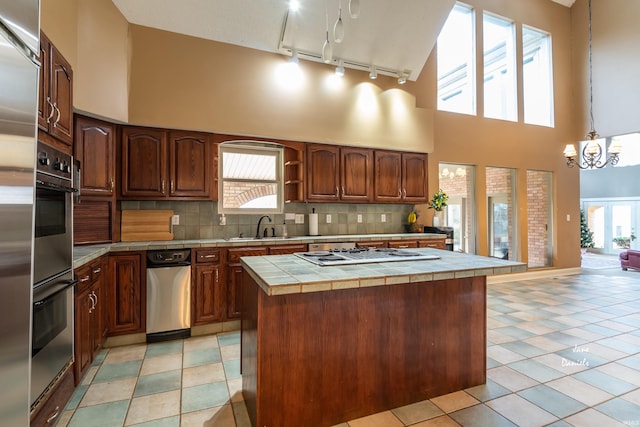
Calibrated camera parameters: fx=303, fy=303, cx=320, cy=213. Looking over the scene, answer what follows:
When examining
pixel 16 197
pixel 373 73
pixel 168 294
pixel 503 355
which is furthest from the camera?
pixel 373 73

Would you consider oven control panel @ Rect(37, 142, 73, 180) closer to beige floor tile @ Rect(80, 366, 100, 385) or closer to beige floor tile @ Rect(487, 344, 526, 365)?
beige floor tile @ Rect(80, 366, 100, 385)

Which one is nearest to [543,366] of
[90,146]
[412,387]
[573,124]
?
[412,387]

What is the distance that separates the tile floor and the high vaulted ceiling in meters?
3.38

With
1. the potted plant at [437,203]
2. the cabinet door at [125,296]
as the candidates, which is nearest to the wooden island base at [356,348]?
the cabinet door at [125,296]

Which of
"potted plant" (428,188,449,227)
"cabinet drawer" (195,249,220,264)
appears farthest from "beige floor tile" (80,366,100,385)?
"potted plant" (428,188,449,227)

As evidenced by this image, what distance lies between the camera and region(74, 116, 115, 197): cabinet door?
9.32 ft

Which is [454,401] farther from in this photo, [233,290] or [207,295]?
[207,295]

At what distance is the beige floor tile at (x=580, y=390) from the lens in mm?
2045

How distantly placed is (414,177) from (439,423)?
355 cm

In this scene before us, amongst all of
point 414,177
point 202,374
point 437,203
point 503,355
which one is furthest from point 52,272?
point 437,203

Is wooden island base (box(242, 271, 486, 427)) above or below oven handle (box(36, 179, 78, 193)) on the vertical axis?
below

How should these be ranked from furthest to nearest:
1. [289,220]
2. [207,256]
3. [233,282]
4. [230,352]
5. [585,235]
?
[585,235], [289,220], [233,282], [207,256], [230,352]

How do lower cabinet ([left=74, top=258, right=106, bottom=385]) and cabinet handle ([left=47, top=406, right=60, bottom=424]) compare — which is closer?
cabinet handle ([left=47, top=406, right=60, bottom=424])

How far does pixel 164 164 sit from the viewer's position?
3355 millimetres
